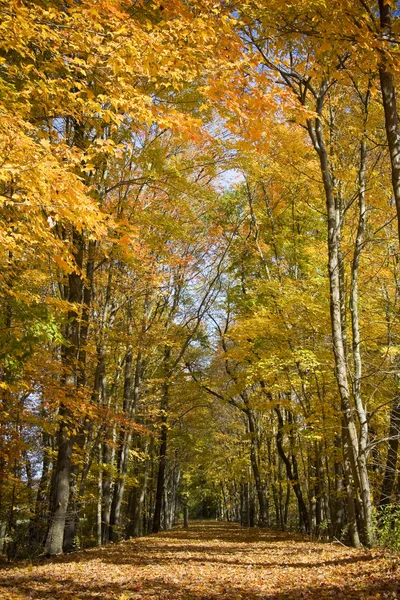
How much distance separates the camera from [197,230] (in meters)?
18.6

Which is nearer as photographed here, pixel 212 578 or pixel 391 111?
pixel 391 111

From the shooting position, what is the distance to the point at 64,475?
357 inches

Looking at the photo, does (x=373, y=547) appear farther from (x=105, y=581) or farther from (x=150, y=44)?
(x=150, y=44)

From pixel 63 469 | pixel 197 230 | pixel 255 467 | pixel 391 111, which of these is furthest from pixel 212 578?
pixel 255 467

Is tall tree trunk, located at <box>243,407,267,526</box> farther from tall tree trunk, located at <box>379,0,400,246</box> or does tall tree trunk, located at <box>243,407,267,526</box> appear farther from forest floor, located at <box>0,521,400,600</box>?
tall tree trunk, located at <box>379,0,400,246</box>

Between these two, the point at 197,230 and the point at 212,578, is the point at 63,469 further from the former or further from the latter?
the point at 197,230

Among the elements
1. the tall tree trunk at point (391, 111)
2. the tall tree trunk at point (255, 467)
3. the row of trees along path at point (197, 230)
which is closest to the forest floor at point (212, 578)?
the row of trees along path at point (197, 230)

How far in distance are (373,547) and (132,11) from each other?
9731 mm

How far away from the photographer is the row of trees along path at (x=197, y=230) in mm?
4617

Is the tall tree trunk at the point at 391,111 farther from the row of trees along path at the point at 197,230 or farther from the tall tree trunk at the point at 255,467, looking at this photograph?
the tall tree trunk at the point at 255,467

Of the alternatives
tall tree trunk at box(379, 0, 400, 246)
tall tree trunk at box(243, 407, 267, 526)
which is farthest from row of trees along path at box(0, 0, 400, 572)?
tall tree trunk at box(243, 407, 267, 526)

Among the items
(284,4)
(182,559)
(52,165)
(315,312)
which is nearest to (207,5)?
(284,4)

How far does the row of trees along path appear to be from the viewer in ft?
15.1

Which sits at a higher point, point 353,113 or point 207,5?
point 353,113
